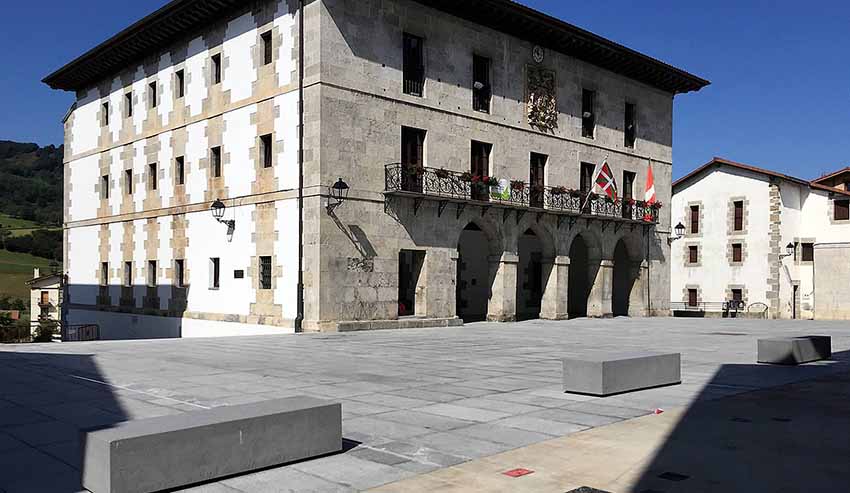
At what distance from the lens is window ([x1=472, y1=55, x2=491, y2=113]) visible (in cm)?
2706

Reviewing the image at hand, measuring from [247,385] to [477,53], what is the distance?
1922 cm

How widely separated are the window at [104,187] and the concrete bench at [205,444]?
3056cm

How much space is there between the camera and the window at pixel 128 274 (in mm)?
31455

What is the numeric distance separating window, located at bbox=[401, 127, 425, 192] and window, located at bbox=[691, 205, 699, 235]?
29.7 meters

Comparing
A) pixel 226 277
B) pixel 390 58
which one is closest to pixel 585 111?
pixel 390 58

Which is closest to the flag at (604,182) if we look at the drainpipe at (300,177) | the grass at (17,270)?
the drainpipe at (300,177)

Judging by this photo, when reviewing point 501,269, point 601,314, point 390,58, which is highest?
point 390,58

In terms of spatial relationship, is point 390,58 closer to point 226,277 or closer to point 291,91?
point 291,91

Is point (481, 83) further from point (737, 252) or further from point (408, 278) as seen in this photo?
point (737, 252)

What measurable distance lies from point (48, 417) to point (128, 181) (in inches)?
1032

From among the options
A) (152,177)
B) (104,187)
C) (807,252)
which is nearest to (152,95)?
(152,177)

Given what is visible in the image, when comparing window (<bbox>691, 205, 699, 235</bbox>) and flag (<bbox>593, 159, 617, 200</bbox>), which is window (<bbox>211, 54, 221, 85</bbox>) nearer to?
flag (<bbox>593, 159, 617, 200</bbox>)

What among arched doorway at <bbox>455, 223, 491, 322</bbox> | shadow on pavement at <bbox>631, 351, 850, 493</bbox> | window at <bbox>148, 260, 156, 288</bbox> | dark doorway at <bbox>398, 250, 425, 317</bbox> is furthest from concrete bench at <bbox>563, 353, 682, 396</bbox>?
window at <bbox>148, 260, 156, 288</bbox>

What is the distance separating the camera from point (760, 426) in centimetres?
767
